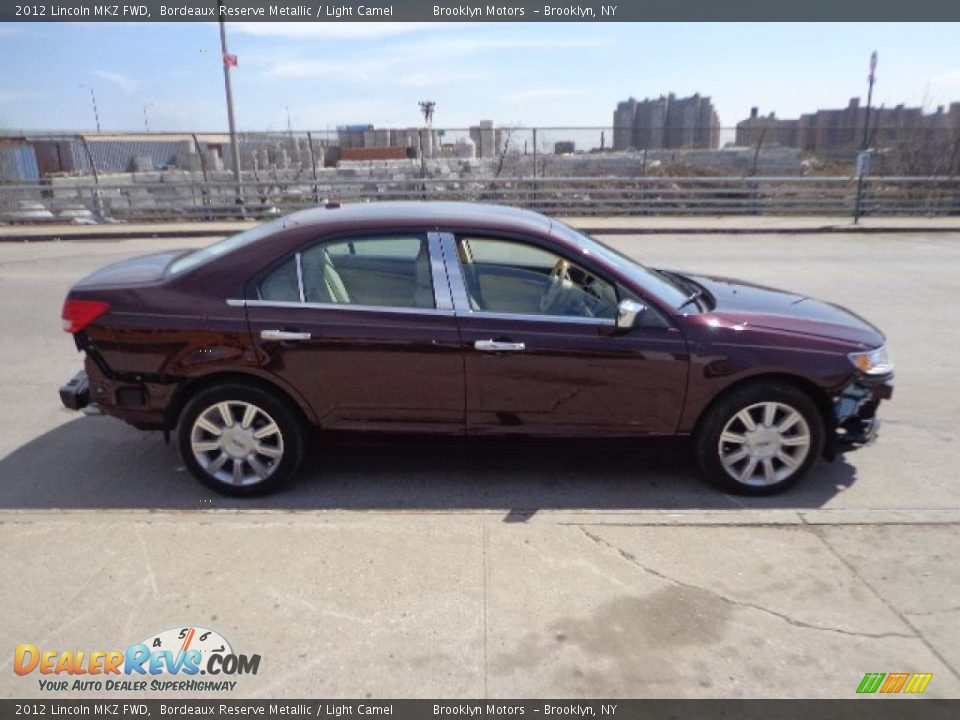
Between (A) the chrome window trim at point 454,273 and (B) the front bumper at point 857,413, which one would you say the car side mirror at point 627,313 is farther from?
(B) the front bumper at point 857,413

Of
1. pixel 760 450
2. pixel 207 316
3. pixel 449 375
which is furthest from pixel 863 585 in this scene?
pixel 207 316

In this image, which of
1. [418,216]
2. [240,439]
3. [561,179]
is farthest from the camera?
[561,179]

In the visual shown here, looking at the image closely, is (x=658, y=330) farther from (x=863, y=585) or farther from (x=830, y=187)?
(x=830, y=187)

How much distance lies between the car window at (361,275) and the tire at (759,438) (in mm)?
1686

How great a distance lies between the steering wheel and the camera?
4.04 meters

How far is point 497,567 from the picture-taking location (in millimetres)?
3320

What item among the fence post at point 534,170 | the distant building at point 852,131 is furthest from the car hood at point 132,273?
the distant building at point 852,131

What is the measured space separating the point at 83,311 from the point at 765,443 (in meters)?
3.78

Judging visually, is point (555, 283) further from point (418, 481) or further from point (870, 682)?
point (870, 682)

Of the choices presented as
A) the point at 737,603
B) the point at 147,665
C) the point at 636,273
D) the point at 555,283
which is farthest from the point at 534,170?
the point at 147,665

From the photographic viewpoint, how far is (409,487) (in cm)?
422

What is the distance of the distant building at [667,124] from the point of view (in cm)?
2219

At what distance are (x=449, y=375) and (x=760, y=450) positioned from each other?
5.73 ft

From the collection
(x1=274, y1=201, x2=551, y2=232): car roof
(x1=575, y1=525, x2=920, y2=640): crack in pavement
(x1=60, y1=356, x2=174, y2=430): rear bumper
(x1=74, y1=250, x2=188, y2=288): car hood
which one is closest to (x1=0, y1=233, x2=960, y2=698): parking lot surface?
(x1=575, y1=525, x2=920, y2=640): crack in pavement
